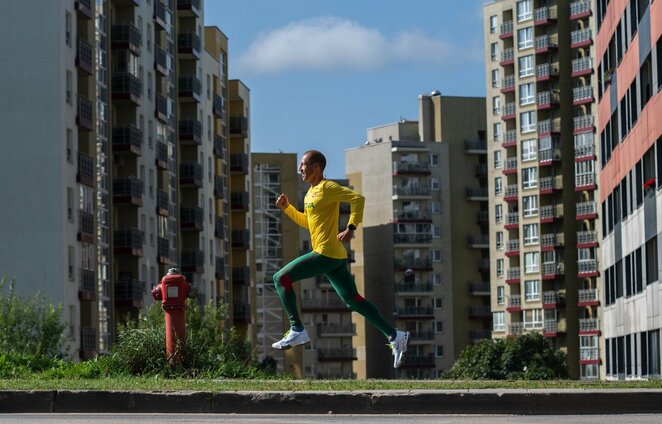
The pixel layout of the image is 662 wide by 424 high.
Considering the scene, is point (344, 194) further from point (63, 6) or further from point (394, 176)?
point (394, 176)

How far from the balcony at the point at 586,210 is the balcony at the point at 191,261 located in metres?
37.3

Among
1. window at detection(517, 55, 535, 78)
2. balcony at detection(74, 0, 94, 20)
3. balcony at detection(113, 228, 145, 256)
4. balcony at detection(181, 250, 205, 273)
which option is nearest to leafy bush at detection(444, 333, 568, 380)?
balcony at detection(74, 0, 94, 20)

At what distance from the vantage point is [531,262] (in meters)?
137

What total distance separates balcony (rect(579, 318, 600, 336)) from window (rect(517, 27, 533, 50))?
2475cm

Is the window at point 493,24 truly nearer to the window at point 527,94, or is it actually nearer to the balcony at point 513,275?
Result: the window at point 527,94

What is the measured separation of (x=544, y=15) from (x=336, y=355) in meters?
45.9

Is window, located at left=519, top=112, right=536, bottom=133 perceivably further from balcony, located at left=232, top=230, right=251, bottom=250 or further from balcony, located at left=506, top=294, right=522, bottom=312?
balcony, located at left=232, top=230, right=251, bottom=250

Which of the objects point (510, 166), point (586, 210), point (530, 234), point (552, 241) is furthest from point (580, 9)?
point (530, 234)

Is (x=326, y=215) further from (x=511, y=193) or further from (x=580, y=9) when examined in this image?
(x=511, y=193)

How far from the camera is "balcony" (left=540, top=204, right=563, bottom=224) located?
5271 inches

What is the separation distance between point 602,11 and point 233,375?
51.8 meters

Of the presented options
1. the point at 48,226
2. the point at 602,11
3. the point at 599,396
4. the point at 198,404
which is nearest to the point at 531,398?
the point at 599,396

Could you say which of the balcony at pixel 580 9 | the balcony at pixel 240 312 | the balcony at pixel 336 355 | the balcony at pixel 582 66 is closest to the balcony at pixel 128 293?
the balcony at pixel 240 312

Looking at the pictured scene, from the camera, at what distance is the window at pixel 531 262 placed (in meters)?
136
